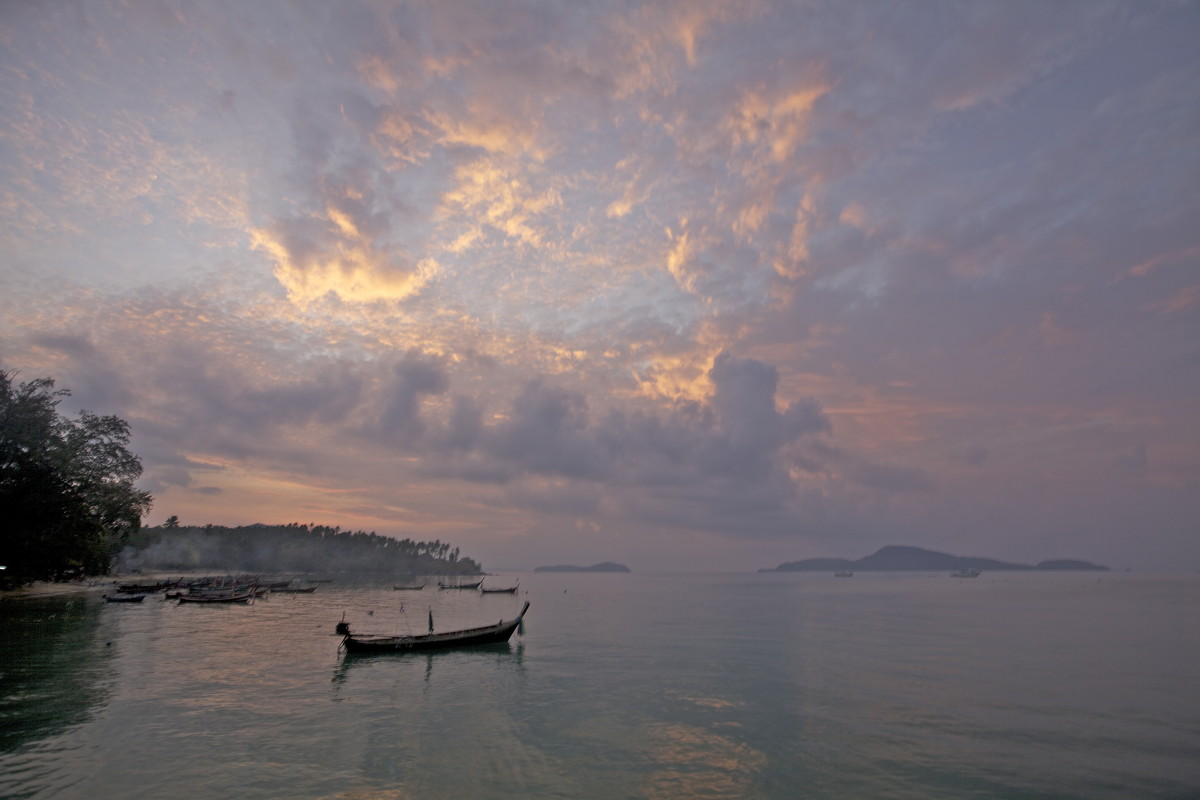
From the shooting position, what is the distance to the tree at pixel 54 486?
183ft

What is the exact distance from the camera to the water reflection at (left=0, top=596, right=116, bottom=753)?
25.2 m

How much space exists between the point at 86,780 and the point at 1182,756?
136 feet

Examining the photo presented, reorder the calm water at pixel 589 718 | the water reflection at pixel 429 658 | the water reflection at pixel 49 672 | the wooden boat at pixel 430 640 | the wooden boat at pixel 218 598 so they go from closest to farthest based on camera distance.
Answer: the calm water at pixel 589 718, the water reflection at pixel 49 672, the water reflection at pixel 429 658, the wooden boat at pixel 430 640, the wooden boat at pixel 218 598

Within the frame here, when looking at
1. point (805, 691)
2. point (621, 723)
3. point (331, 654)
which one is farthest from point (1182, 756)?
point (331, 654)

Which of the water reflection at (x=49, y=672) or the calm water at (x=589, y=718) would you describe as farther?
the water reflection at (x=49, y=672)

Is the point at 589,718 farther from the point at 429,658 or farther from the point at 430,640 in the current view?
the point at 430,640

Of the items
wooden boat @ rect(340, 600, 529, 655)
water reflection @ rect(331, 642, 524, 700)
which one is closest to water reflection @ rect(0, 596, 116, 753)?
water reflection @ rect(331, 642, 524, 700)

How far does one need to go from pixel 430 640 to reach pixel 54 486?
42.2 m

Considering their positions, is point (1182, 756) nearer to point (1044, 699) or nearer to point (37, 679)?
point (1044, 699)

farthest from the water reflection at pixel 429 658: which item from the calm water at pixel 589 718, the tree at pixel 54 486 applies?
the tree at pixel 54 486

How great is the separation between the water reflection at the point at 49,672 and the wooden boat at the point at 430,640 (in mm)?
14666

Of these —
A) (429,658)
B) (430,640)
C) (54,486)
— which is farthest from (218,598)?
(429,658)

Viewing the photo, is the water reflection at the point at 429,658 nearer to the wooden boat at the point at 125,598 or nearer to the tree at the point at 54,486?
the tree at the point at 54,486

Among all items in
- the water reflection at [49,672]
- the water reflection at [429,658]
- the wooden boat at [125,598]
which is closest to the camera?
the water reflection at [49,672]
